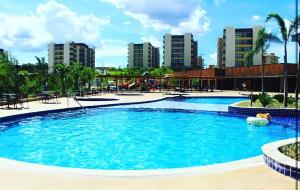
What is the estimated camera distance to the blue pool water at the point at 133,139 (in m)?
10.9

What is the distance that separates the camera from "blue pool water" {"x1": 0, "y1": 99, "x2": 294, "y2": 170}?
1091 cm

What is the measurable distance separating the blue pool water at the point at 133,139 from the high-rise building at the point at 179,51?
125 m

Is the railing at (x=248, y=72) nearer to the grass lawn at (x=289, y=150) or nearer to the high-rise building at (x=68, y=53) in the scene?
the grass lawn at (x=289, y=150)

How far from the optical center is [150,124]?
1833 cm

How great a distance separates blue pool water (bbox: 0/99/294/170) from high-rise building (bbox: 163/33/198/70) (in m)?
125

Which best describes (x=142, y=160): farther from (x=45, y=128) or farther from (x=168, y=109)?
(x=168, y=109)

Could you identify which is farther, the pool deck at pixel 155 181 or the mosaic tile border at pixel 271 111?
the mosaic tile border at pixel 271 111

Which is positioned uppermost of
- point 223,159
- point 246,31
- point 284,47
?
point 246,31

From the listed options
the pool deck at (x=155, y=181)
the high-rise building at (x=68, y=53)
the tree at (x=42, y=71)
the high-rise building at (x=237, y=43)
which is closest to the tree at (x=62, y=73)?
the tree at (x=42, y=71)

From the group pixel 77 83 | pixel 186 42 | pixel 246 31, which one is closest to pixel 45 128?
pixel 77 83

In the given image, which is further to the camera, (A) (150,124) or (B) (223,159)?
(A) (150,124)

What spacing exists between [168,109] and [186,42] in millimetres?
126380

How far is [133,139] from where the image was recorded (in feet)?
46.7

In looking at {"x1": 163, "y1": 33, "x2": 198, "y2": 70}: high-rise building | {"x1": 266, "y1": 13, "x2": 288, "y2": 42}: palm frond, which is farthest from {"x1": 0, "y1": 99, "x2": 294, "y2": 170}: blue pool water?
{"x1": 163, "y1": 33, "x2": 198, "y2": 70}: high-rise building
